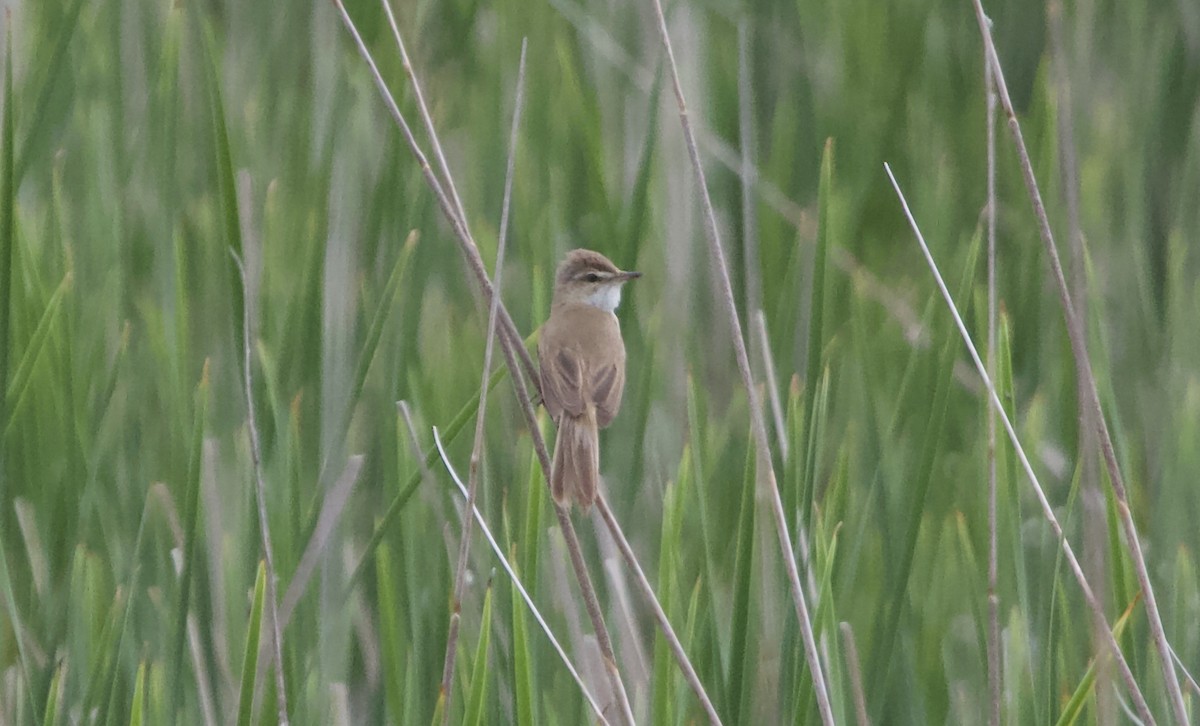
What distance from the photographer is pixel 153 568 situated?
2.41m

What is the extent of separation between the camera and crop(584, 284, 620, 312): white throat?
2838mm

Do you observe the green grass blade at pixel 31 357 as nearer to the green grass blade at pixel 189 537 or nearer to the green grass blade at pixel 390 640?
the green grass blade at pixel 189 537

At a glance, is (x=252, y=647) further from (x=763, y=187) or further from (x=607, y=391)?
(x=763, y=187)

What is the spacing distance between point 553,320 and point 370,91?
0.72 m

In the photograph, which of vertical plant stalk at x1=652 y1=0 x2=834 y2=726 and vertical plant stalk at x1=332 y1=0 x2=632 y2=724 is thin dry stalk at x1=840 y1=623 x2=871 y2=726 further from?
vertical plant stalk at x1=332 y1=0 x2=632 y2=724

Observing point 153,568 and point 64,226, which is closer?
point 153,568

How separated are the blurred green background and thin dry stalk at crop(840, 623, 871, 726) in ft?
0.09

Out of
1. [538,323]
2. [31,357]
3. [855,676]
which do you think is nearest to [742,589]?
[855,676]

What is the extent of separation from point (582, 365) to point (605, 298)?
320 mm

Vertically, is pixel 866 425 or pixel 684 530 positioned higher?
pixel 866 425

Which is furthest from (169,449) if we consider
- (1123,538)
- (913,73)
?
(913,73)

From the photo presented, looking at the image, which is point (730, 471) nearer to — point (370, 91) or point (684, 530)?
point (684, 530)

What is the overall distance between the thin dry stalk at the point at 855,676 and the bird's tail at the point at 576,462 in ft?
1.30

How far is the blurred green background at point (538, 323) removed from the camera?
6.64ft
